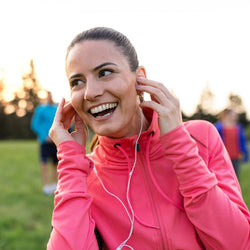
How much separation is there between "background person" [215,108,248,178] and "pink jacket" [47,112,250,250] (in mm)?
5350

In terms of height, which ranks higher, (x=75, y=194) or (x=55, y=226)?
(x=75, y=194)

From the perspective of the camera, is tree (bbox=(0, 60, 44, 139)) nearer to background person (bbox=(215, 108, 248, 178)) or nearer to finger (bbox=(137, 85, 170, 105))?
Answer: background person (bbox=(215, 108, 248, 178))

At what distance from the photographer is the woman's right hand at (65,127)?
1.95 m

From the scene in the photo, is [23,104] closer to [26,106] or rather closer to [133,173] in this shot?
[26,106]

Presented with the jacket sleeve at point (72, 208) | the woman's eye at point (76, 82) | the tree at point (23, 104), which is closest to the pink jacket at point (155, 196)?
the jacket sleeve at point (72, 208)

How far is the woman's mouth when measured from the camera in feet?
5.80

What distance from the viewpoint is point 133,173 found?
1840mm

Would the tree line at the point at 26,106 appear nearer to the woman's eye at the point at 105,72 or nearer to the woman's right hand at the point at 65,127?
the woman's right hand at the point at 65,127

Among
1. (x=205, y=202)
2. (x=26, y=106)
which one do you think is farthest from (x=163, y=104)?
(x=26, y=106)

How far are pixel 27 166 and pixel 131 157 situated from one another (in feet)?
29.9

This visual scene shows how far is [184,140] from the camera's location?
161 cm

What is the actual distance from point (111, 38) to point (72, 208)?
0.96 metres

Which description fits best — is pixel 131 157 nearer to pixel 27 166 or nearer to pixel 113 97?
pixel 113 97

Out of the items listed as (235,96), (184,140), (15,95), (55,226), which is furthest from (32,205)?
(235,96)
